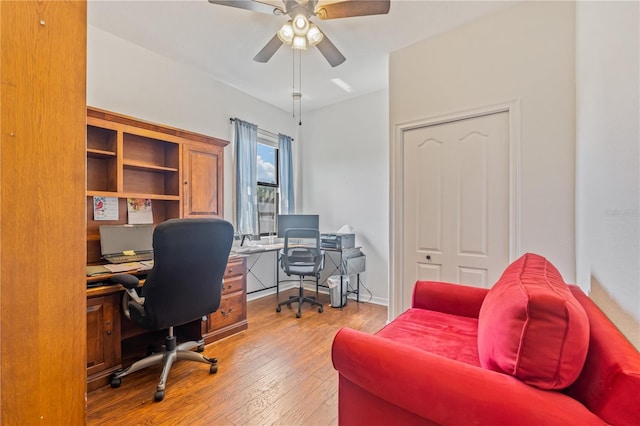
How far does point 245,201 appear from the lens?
3871 millimetres

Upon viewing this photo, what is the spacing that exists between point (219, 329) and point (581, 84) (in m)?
3.31

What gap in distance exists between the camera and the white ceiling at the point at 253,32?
2350mm

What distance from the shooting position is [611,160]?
Result: 45.1 inches

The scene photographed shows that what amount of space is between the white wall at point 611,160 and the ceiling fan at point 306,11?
1200 mm

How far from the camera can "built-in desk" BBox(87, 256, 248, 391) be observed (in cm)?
196

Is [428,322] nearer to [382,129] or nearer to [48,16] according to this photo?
[48,16]

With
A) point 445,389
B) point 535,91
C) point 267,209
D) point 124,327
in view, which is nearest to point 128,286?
point 124,327

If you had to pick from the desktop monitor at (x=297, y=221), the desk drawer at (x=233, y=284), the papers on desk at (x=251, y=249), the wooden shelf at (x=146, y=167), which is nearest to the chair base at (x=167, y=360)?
the desk drawer at (x=233, y=284)

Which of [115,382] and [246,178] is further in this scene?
[246,178]

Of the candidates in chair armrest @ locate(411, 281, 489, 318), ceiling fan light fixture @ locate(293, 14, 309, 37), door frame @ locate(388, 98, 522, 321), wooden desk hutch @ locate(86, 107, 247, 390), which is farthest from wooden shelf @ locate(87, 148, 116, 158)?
chair armrest @ locate(411, 281, 489, 318)

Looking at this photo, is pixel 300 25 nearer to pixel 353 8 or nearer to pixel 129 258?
pixel 353 8

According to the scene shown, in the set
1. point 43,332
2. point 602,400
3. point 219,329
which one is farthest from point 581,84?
point 219,329

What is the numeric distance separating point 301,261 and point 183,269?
184cm

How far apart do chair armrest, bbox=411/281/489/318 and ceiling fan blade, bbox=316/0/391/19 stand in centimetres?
191
